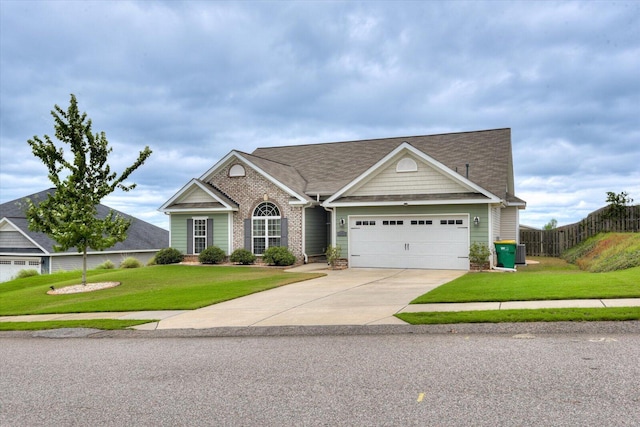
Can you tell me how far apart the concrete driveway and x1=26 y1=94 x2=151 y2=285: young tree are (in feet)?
27.0

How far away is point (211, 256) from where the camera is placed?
24.5 m

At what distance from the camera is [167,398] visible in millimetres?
5621

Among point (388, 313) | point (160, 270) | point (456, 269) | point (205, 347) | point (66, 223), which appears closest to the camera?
point (205, 347)

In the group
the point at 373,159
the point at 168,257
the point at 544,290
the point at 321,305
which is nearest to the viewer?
the point at 544,290

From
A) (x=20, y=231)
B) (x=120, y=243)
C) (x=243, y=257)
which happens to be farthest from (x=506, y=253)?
(x=20, y=231)

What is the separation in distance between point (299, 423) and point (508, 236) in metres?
22.6

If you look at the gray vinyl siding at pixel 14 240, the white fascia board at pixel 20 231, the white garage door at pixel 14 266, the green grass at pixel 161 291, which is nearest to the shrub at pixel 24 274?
the white fascia board at pixel 20 231

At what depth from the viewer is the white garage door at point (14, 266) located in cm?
3170

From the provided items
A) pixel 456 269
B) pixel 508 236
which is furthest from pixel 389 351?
pixel 508 236

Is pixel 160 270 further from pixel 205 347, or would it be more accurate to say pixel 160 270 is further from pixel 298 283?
pixel 205 347

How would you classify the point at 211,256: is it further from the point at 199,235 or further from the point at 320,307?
the point at 320,307

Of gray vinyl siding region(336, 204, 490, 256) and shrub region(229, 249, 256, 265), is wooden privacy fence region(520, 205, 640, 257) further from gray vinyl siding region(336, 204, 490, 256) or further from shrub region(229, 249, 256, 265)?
shrub region(229, 249, 256, 265)

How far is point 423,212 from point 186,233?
12.5 meters

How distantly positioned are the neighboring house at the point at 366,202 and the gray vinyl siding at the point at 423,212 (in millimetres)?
40
